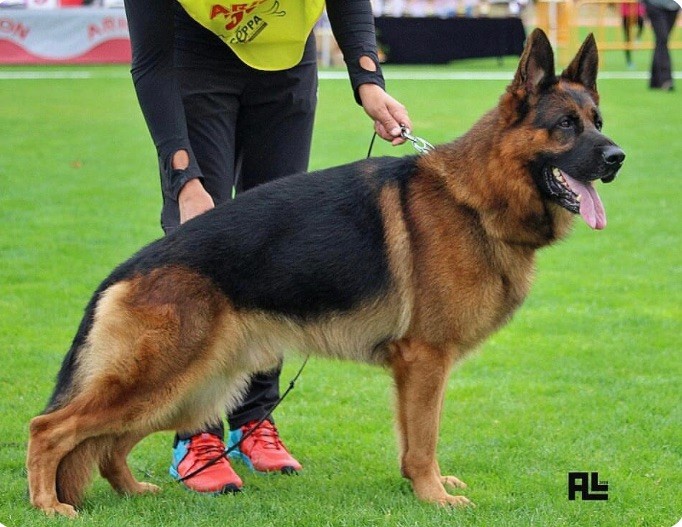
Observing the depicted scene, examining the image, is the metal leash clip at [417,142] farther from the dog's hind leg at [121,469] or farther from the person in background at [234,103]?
the dog's hind leg at [121,469]

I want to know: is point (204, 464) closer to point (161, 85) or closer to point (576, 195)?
point (161, 85)

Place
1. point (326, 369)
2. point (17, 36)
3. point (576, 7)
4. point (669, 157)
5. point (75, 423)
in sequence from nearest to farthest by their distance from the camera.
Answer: point (75, 423) < point (326, 369) < point (669, 157) < point (17, 36) < point (576, 7)

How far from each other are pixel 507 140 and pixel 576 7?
19928 millimetres

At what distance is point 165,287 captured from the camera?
3.66m

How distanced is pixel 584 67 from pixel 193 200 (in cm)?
153

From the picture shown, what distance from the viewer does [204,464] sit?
4.14m

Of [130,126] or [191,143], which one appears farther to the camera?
[130,126]

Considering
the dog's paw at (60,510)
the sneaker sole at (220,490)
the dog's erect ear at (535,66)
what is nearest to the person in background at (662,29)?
the dog's erect ear at (535,66)

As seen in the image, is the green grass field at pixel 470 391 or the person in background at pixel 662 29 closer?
the green grass field at pixel 470 391

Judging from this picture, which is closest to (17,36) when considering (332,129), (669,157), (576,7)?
(332,129)

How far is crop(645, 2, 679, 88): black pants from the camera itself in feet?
55.3

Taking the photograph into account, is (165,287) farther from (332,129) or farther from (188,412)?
(332,129)

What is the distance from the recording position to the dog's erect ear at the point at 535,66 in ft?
12.0

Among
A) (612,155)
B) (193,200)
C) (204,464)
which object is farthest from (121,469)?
(612,155)
